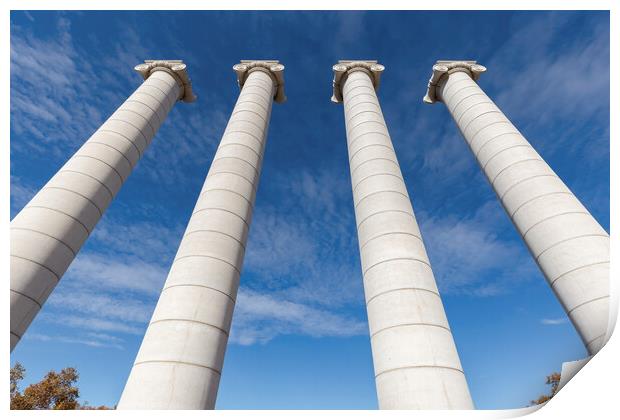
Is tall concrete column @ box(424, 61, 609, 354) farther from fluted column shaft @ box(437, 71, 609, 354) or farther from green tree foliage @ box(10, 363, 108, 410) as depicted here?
green tree foliage @ box(10, 363, 108, 410)

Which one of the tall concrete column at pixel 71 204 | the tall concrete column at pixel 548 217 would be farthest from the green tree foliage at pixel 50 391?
the tall concrete column at pixel 548 217

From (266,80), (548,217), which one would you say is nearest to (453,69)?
(266,80)

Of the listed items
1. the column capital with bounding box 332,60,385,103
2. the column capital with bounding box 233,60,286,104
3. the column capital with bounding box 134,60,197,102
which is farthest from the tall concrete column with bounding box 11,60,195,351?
the column capital with bounding box 332,60,385,103

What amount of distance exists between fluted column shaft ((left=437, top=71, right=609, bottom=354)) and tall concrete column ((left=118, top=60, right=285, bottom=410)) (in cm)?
2321

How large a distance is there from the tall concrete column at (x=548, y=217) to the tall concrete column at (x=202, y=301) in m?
22.3

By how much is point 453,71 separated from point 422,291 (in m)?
41.2

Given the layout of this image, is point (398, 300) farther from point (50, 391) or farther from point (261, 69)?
point (50, 391)

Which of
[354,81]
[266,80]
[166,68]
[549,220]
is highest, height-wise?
[166,68]

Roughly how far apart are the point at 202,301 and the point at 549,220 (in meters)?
27.9

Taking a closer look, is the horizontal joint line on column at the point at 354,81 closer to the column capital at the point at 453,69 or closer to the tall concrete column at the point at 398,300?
the column capital at the point at 453,69

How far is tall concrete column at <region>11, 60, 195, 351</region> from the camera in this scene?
93.1 feet

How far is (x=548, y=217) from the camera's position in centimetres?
3141

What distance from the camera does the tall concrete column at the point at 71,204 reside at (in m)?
28.4
